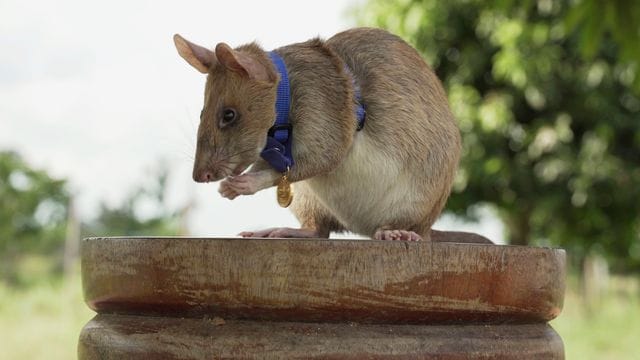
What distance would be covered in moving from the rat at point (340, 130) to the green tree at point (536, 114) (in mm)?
11340

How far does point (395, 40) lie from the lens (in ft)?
7.16

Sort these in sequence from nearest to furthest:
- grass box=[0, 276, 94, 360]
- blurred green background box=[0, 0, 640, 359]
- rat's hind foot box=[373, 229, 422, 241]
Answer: rat's hind foot box=[373, 229, 422, 241]
grass box=[0, 276, 94, 360]
blurred green background box=[0, 0, 640, 359]

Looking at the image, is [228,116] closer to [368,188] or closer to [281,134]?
[281,134]

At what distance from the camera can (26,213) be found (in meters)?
14.4

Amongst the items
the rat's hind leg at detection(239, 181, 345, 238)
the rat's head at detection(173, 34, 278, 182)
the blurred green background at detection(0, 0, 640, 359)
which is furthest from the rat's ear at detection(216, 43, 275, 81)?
the blurred green background at detection(0, 0, 640, 359)

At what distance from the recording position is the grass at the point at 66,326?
31.7 ft

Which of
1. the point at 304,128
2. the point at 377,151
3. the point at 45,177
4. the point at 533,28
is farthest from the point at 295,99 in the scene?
the point at 45,177

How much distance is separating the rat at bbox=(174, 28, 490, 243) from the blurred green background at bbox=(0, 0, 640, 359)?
10342 millimetres

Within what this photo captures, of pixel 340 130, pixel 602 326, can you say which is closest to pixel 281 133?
pixel 340 130

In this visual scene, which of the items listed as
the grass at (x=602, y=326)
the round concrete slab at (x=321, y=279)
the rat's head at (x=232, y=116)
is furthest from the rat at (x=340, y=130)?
the grass at (x=602, y=326)

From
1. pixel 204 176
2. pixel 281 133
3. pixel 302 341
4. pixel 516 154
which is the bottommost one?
pixel 302 341

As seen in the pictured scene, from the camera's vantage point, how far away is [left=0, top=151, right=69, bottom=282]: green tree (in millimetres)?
13945

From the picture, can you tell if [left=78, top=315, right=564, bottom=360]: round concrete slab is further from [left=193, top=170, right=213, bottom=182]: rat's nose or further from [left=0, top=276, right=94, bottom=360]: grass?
[left=0, top=276, right=94, bottom=360]: grass

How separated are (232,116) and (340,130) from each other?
241mm
